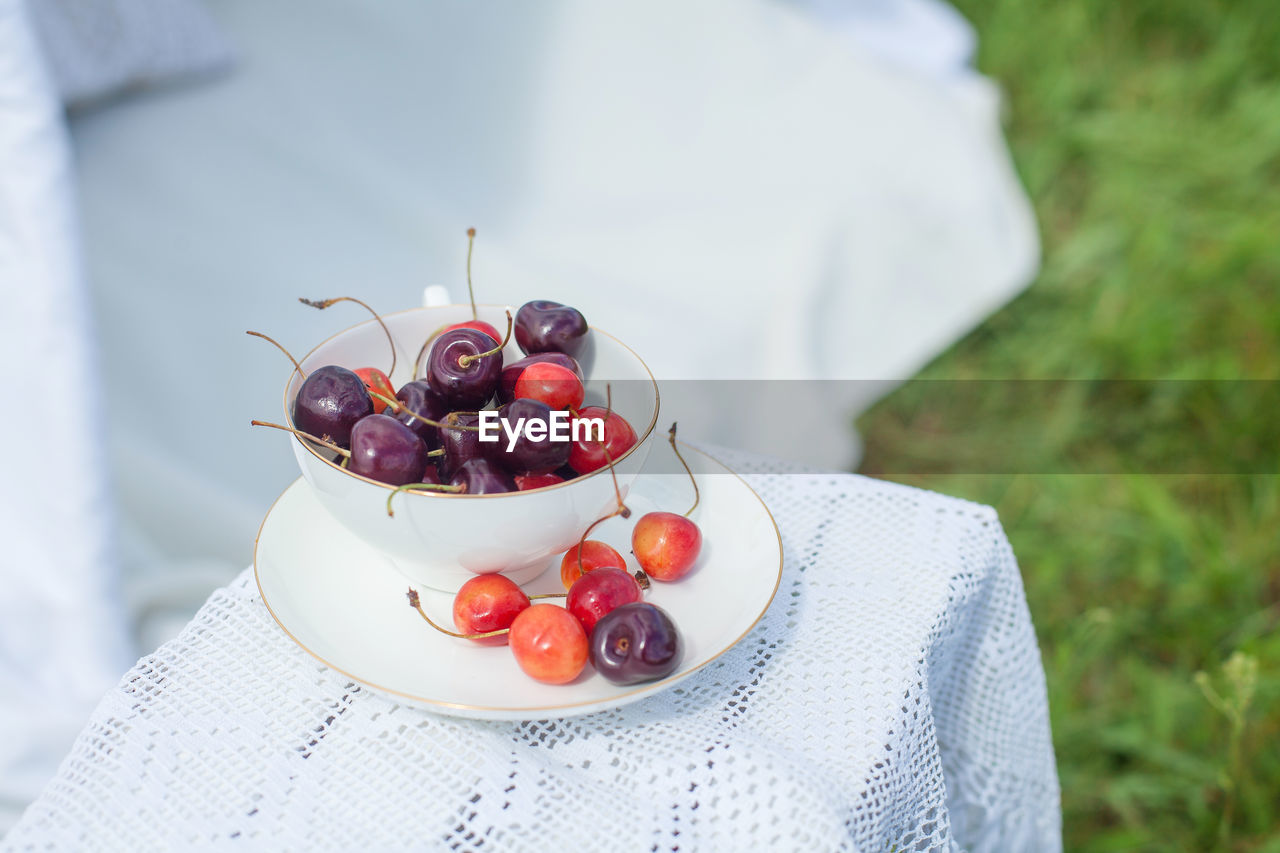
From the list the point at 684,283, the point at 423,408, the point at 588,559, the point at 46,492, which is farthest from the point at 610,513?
the point at 684,283

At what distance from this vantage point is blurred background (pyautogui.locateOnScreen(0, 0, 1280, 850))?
3.27 feet

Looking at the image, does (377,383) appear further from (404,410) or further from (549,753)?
(549,753)

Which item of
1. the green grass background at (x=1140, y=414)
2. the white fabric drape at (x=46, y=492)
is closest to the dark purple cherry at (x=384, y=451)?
the white fabric drape at (x=46, y=492)

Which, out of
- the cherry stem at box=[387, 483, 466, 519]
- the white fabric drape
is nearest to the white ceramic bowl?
the cherry stem at box=[387, 483, 466, 519]

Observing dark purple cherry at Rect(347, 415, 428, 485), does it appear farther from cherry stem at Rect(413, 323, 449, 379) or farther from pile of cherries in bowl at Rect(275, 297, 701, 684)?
cherry stem at Rect(413, 323, 449, 379)

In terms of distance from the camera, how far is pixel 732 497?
656mm

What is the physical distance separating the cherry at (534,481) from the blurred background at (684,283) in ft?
2.02

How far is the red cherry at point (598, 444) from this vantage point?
0.56m

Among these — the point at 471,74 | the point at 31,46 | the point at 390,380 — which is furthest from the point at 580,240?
the point at 390,380

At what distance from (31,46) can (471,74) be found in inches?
35.0

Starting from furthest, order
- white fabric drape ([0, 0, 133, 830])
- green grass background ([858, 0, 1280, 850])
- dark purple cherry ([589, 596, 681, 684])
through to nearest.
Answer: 1. green grass background ([858, 0, 1280, 850])
2. white fabric drape ([0, 0, 133, 830])
3. dark purple cherry ([589, 596, 681, 684])

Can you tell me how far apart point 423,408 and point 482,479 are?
84 mm

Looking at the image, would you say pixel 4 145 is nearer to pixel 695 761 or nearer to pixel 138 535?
pixel 138 535

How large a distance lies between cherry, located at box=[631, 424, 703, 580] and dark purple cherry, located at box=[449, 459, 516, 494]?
105 mm
